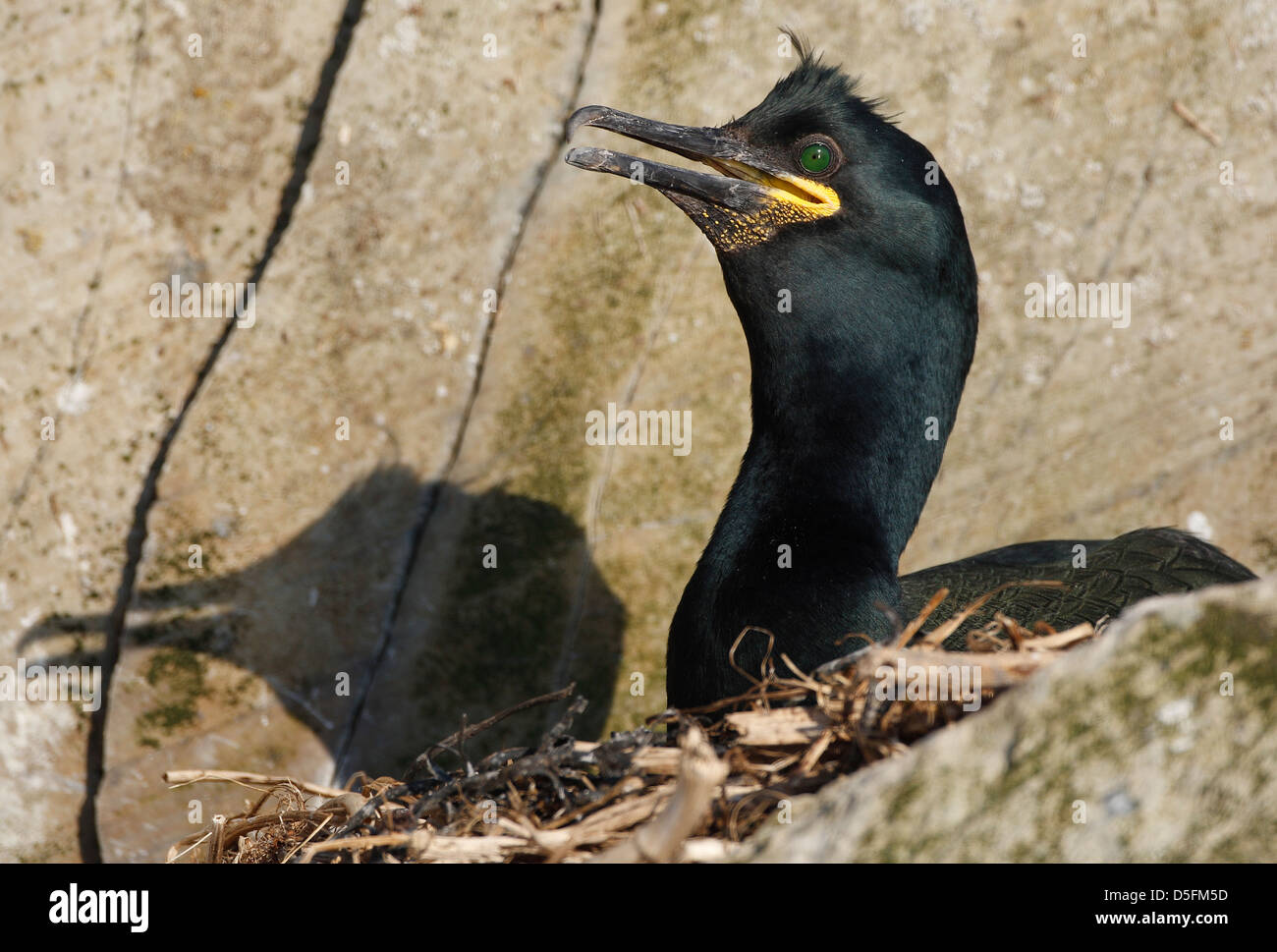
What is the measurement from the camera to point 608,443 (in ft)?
16.4

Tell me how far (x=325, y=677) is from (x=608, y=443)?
149 cm

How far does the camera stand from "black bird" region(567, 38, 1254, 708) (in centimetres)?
292

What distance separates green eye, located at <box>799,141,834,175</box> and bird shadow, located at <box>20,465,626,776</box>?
7.58 feet

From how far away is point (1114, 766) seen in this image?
1.61 metres

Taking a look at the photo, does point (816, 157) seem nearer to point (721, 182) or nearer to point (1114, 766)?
point (721, 182)

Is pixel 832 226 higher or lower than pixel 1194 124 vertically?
lower

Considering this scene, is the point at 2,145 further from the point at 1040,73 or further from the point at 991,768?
the point at 991,768

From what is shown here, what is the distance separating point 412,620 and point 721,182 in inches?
102

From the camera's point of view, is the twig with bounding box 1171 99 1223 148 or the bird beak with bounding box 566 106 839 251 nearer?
the bird beak with bounding box 566 106 839 251

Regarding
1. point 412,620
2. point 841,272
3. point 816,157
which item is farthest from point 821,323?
point 412,620

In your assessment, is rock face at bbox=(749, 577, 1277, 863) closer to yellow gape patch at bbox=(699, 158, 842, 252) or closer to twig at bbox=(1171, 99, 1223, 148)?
yellow gape patch at bbox=(699, 158, 842, 252)

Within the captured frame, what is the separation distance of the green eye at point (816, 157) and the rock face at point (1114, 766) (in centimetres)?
162

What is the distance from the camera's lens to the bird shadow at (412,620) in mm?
4848

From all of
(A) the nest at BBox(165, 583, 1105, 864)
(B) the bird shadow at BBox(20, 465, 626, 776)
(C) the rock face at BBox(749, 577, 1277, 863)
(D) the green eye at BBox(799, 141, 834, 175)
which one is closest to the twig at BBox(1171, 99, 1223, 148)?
(D) the green eye at BBox(799, 141, 834, 175)
